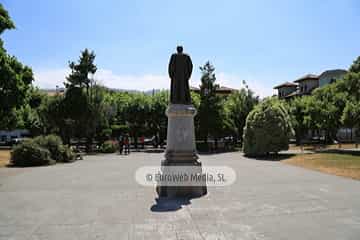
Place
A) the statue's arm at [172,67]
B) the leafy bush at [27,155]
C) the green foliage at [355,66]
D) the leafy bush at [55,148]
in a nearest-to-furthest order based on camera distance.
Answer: the statue's arm at [172,67]
the leafy bush at [27,155]
the leafy bush at [55,148]
the green foliage at [355,66]

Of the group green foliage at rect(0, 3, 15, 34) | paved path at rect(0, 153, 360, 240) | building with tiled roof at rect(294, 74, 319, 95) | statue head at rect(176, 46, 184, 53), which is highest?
Result: building with tiled roof at rect(294, 74, 319, 95)

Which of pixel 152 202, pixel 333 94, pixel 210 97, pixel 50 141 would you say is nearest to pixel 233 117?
pixel 210 97

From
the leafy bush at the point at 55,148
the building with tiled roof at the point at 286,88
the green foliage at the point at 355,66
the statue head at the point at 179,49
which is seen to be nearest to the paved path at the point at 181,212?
the statue head at the point at 179,49

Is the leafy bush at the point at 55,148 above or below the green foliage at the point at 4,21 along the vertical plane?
below

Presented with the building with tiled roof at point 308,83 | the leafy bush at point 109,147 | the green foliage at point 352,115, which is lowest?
the leafy bush at point 109,147

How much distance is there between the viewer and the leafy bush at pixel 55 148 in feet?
61.7

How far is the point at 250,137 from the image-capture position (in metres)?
23.7

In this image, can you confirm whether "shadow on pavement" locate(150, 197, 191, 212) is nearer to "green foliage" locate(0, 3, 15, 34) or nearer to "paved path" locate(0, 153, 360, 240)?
"paved path" locate(0, 153, 360, 240)

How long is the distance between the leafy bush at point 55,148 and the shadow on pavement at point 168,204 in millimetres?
13347


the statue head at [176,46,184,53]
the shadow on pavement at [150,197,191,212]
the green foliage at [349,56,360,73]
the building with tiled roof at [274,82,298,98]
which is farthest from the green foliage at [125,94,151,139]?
the building with tiled roof at [274,82,298,98]

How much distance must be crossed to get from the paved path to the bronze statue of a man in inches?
119

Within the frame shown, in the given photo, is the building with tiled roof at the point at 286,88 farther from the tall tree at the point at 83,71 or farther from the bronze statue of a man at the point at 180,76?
the bronze statue of a man at the point at 180,76

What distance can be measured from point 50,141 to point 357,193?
1738 cm

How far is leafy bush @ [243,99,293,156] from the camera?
22.6 meters
